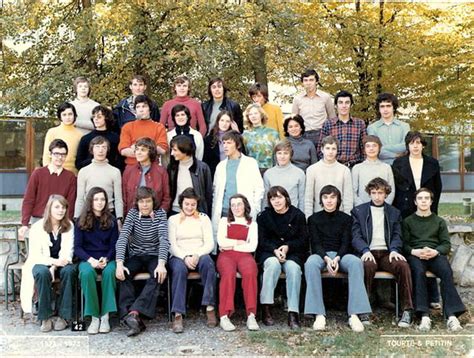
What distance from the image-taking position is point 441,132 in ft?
41.9

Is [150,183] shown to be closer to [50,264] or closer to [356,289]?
[50,264]

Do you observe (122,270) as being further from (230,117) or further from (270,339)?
(230,117)

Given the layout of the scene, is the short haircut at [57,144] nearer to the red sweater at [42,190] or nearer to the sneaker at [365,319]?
the red sweater at [42,190]

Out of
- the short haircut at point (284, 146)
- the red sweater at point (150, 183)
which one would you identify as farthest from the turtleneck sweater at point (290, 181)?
the red sweater at point (150, 183)

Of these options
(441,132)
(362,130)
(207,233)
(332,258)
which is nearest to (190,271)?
(207,233)

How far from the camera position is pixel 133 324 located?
5914 millimetres

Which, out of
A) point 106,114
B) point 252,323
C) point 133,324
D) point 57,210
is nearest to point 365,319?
point 252,323

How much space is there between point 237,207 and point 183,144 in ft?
2.91

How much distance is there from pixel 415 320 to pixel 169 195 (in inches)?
110

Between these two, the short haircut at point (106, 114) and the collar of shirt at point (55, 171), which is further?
the short haircut at point (106, 114)

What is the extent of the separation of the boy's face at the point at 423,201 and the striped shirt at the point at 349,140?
3.02 feet

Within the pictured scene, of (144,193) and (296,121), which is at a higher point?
(296,121)

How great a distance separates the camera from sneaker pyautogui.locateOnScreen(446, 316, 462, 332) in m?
6.03

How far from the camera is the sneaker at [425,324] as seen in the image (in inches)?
237
